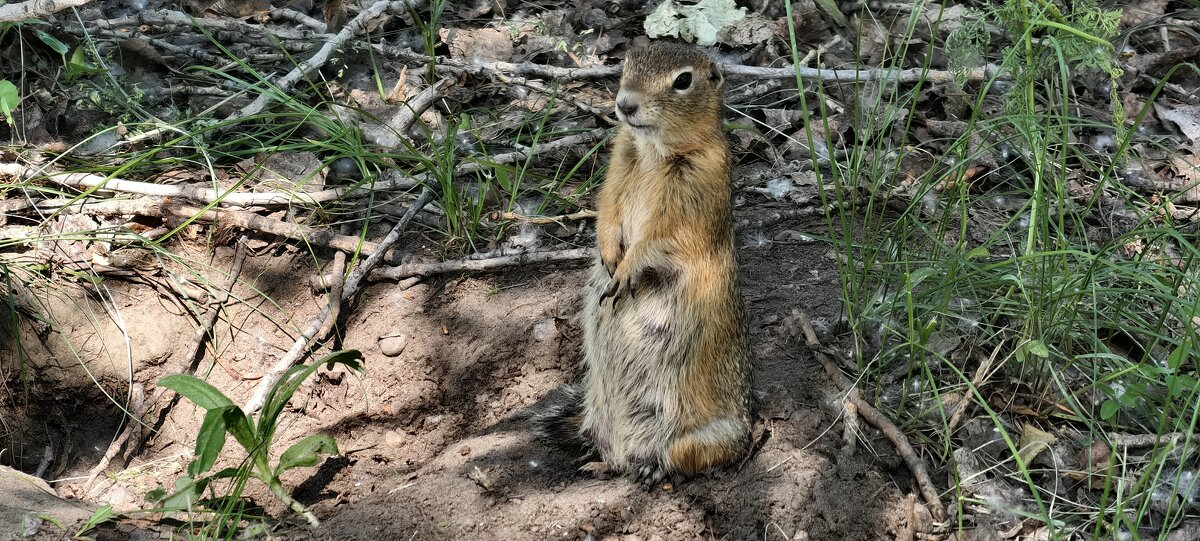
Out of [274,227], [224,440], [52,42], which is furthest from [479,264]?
[52,42]

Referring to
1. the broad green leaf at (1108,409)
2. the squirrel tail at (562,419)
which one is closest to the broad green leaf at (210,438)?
the squirrel tail at (562,419)

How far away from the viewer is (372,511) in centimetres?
337

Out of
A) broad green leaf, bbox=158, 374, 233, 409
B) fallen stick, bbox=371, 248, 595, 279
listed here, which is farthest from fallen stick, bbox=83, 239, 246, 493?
broad green leaf, bbox=158, 374, 233, 409

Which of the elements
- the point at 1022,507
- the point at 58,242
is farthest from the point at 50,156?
the point at 1022,507

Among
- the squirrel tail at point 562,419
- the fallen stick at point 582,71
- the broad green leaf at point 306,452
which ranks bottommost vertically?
the squirrel tail at point 562,419

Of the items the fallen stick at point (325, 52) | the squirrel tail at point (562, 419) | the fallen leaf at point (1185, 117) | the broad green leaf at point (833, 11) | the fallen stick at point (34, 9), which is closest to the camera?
the fallen stick at point (34, 9)

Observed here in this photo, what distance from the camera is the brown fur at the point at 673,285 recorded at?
3.47 meters

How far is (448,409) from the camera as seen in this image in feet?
14.0

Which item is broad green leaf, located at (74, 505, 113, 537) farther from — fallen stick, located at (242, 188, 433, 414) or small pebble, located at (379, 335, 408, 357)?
small pebble, located at (379, 335, 408, 357)

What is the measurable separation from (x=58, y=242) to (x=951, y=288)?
4123 mm

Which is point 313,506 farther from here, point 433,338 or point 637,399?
point 637,399

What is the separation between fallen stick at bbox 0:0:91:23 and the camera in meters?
3.70

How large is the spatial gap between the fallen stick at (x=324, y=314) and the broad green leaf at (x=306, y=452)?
459 millimetres

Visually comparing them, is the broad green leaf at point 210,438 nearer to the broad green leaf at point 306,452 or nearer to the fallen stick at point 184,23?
the broad green leaf at point 306,452
